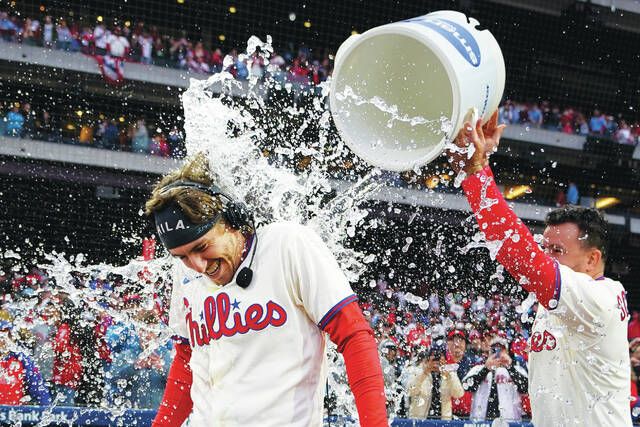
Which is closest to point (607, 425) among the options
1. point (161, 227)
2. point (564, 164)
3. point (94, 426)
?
point (161, 227)

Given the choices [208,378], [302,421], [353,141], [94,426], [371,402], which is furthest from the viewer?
[94,426]

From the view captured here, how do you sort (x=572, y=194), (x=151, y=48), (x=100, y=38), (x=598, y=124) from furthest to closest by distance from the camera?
(x=598, y=124) < (x=572, y=194) < (x=151, y=48) < (x=100, y=38)

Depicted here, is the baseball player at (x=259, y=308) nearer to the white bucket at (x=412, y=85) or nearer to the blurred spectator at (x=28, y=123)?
the white bucket at (x=412, y=85)

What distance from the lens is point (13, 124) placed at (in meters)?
12.4

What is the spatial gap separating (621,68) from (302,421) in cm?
1696

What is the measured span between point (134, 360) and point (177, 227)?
160 inches

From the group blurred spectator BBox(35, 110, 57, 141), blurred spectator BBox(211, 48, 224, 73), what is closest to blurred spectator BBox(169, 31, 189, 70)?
blurred spectator BBox(211, 48, 224, 73)

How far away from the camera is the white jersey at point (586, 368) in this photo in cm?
250

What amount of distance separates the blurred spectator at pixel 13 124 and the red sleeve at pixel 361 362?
11861 mm

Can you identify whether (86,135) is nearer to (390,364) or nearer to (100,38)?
A: (100,38)

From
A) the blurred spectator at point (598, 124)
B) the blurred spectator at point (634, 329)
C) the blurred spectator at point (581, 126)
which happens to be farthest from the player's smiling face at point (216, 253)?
the blurred spectator at point (598, 124)

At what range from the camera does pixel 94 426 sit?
14.3ft

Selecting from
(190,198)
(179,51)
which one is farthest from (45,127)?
→ (190,198)

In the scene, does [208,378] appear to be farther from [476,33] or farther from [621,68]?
[621,68]
